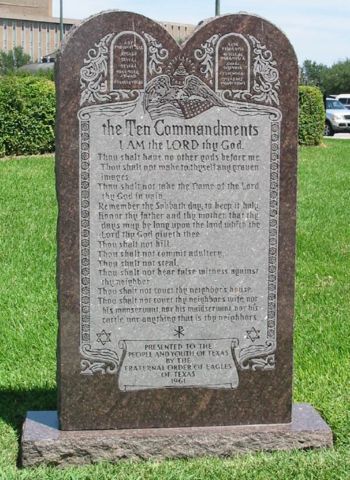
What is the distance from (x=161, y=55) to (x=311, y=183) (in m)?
9.99

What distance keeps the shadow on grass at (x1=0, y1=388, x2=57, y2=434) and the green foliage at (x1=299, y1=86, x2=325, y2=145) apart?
53.6ft

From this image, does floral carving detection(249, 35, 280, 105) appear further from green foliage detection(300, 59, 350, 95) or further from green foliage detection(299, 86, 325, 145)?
green foliage detection(300, 59, 350, 95)

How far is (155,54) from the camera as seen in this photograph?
3889mm

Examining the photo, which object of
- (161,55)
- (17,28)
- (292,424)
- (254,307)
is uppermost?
(17,28)

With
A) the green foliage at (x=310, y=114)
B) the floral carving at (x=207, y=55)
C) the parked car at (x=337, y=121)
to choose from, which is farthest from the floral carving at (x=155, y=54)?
the parked car at (x=337, y=121)

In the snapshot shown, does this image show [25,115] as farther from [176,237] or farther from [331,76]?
[331,76]

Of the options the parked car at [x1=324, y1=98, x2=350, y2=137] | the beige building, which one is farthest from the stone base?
the beige building

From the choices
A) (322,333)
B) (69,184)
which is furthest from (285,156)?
(322,333)

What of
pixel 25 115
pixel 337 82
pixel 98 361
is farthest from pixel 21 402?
pixel 337 82

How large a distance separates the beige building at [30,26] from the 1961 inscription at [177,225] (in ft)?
324

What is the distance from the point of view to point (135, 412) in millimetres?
4086

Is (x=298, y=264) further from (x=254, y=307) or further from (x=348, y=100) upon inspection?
(x=348, y=100)

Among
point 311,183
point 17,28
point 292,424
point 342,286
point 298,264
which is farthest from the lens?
point 17,28

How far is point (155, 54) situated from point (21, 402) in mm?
2042
